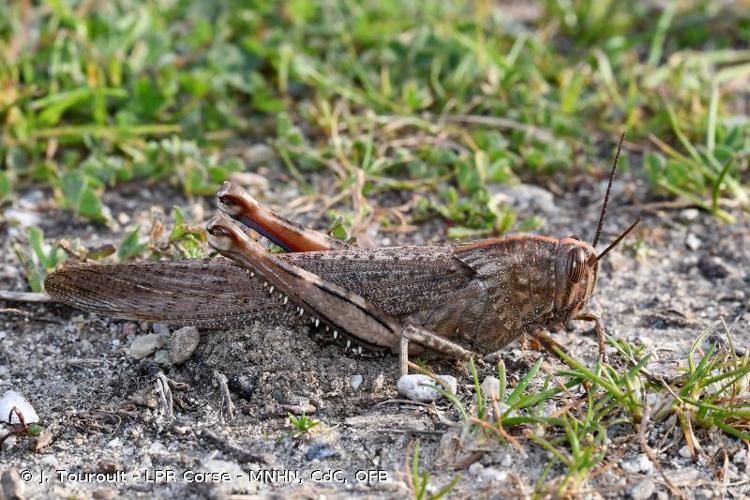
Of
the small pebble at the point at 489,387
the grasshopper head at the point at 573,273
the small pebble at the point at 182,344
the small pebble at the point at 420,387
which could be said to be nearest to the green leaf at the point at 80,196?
the small pebble at the point at 182,344

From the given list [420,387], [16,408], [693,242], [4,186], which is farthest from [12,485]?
[693,242]

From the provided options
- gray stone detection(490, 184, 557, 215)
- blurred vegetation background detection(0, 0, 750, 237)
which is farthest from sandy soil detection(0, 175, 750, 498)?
blurred vegetation background detection(0, 0, 750, 237)

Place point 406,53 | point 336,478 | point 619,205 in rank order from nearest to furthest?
point 336,478
point 619,205
point 406,53

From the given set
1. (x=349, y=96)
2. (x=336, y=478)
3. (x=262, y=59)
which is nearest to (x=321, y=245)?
(x=336, y=478)

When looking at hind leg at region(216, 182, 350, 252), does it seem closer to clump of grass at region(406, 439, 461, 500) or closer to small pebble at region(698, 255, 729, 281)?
clump of grass at region(406, 439, 461, 500)

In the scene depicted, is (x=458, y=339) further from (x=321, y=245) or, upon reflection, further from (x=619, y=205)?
(x=619, y=205)
